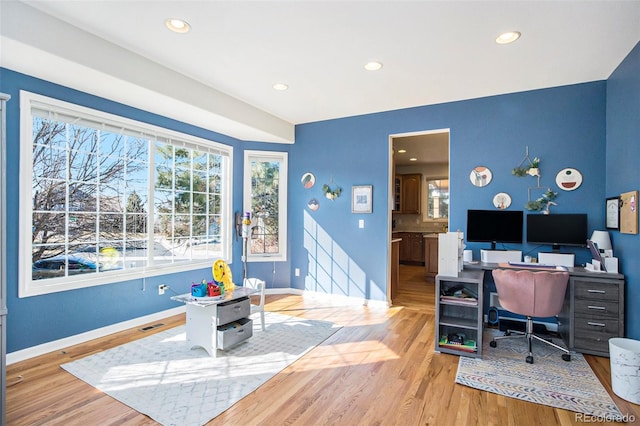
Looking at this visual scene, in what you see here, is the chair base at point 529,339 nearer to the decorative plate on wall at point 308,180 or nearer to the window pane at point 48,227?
the decorative plate on wall at point 308,180

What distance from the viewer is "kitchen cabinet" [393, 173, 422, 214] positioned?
27.7ft

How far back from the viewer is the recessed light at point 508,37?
260cm

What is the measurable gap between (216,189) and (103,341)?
2.36m

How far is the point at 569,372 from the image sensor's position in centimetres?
269

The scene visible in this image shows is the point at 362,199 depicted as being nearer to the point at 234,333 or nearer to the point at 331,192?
the point at 331,192

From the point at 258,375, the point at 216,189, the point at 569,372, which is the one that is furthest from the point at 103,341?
the point at 569,372

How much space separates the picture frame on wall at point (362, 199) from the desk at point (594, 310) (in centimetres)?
245

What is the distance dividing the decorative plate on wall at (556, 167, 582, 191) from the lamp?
23.2 inches

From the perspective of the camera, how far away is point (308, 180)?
206 inches

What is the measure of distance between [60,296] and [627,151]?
17.6 feet

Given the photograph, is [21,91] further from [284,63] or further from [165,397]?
[165,397]

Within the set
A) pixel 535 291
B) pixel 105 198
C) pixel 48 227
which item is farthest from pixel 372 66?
pixel 48 227

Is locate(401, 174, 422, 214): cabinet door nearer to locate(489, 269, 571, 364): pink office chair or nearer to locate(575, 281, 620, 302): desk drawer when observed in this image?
locate(575, 281, 620, 302): desk drawer

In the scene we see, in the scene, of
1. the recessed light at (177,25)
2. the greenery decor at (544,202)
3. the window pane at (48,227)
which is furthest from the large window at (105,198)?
the greenery decor at (544,202)
